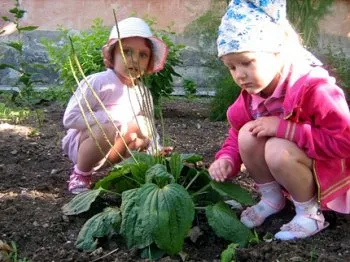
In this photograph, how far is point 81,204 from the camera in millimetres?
2787

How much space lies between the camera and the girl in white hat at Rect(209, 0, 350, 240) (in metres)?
2.53

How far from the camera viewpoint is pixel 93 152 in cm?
334

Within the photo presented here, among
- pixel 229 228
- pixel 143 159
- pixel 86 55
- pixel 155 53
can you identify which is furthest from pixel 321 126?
pixel 86 55

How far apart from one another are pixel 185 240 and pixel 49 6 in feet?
20.7

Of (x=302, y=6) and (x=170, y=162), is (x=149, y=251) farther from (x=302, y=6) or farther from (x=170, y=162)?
(x=302, y=6)

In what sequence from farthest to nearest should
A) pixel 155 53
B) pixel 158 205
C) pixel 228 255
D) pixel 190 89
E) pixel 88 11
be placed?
1. pixel 88 11
2. pixel 190 89
3. pixel 155 53
4. pixel 158 205
5. pixel 228 255

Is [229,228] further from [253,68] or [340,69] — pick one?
[340,69]

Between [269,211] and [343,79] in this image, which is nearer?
[269,211]

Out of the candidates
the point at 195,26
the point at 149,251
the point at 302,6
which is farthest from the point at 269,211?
the point at 195,26

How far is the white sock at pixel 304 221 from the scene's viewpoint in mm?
2619

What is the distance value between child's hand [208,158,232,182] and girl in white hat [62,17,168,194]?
0.63 meters

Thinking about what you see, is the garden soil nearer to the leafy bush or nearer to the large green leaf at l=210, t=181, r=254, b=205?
the large green leaf at l=210, t=181, r=254, b=205

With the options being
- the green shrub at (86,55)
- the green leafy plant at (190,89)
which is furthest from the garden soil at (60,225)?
the green leafy plant at (190,89)

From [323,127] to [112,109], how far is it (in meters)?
1.31
